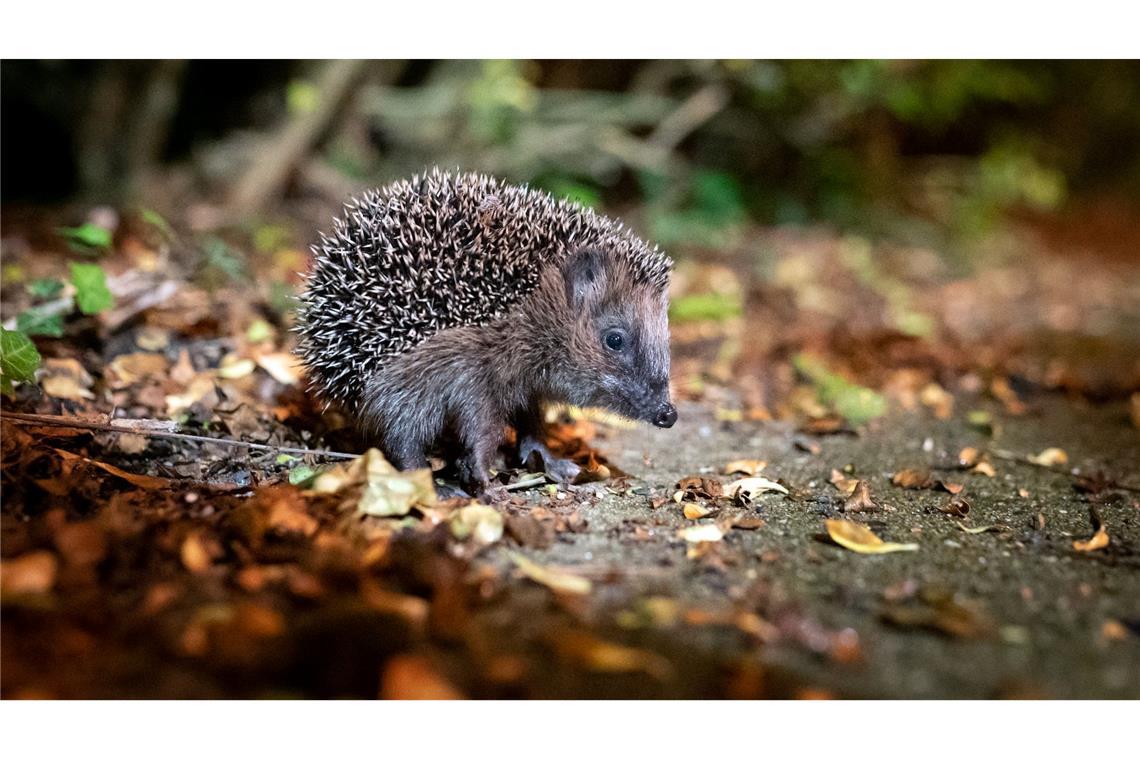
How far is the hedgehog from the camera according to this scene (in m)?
4.69

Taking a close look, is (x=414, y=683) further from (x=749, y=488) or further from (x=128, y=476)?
(x=749, y=488)

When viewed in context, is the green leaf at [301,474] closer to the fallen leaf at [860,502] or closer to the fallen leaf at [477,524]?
the fallen leaf at [477,524]

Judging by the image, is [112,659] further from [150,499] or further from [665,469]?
[665,469]

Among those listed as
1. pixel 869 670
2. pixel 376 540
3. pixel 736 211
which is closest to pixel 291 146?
pixel 736 211

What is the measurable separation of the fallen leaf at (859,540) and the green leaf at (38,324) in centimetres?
457

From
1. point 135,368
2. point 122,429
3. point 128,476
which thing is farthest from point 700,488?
point 135,368

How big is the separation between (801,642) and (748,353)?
5.17 meters

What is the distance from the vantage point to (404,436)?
4.77 m

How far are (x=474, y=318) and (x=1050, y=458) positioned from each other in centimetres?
376

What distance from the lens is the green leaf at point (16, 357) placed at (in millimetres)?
4328

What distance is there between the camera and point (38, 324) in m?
5.35

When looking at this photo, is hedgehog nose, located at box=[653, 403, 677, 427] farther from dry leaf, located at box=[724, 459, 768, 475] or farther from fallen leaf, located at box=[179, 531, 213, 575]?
fallen leaf, located at box=[179, 531, 213, 575]

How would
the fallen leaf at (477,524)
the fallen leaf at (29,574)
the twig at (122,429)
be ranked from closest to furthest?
the fallen leaf at (29,574), the fallen leaf at (477,524), the twig at (122,429)

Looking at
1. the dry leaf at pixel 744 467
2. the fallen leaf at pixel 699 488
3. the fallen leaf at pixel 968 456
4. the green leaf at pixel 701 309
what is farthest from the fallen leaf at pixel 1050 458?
the green leaf at pixel 701 309
